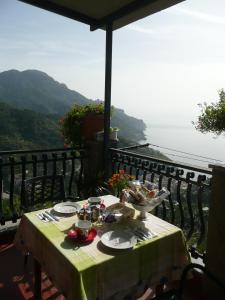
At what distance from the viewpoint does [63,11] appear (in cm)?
358

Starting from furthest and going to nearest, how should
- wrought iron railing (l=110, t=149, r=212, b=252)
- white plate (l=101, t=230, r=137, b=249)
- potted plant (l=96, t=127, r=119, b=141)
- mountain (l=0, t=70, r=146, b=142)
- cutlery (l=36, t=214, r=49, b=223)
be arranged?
mountain (l=0, t=70, r=146, b=142), potted plant (l=96, t=127, r=119, b=141), wrought iron railing (l=110, t=149, r=212, b=252), cutlery (l=36, t=214, r=49, b=223), white plate (l=101, t=230, r=137, b=249)

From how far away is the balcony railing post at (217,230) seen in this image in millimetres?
2086

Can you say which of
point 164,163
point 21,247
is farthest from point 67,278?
point 164,163

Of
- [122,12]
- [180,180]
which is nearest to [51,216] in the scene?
[180,180]

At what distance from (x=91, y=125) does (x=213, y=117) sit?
7.40 feet

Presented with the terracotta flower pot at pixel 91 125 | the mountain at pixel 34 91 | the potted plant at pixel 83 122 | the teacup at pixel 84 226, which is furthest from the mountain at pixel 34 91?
the teacup at pixel 84 226

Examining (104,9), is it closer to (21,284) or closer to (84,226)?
(84,226)

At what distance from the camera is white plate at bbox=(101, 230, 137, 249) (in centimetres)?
163

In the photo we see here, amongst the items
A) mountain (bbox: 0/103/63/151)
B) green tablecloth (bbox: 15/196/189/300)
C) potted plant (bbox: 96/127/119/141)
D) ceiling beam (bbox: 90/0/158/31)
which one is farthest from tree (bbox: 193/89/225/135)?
mountain (bbox: 0/103/63/151)

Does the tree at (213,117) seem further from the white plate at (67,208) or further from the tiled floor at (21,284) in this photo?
the white plate at (67,208)

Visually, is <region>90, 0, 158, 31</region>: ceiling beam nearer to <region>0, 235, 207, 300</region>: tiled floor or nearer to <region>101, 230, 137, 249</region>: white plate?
<region>101, 230, 137, 249</region>: white plate

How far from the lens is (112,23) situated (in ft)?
12.3

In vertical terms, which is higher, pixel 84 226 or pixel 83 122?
pixel 83 122

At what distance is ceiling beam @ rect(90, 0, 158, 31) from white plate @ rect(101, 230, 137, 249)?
106 inches
